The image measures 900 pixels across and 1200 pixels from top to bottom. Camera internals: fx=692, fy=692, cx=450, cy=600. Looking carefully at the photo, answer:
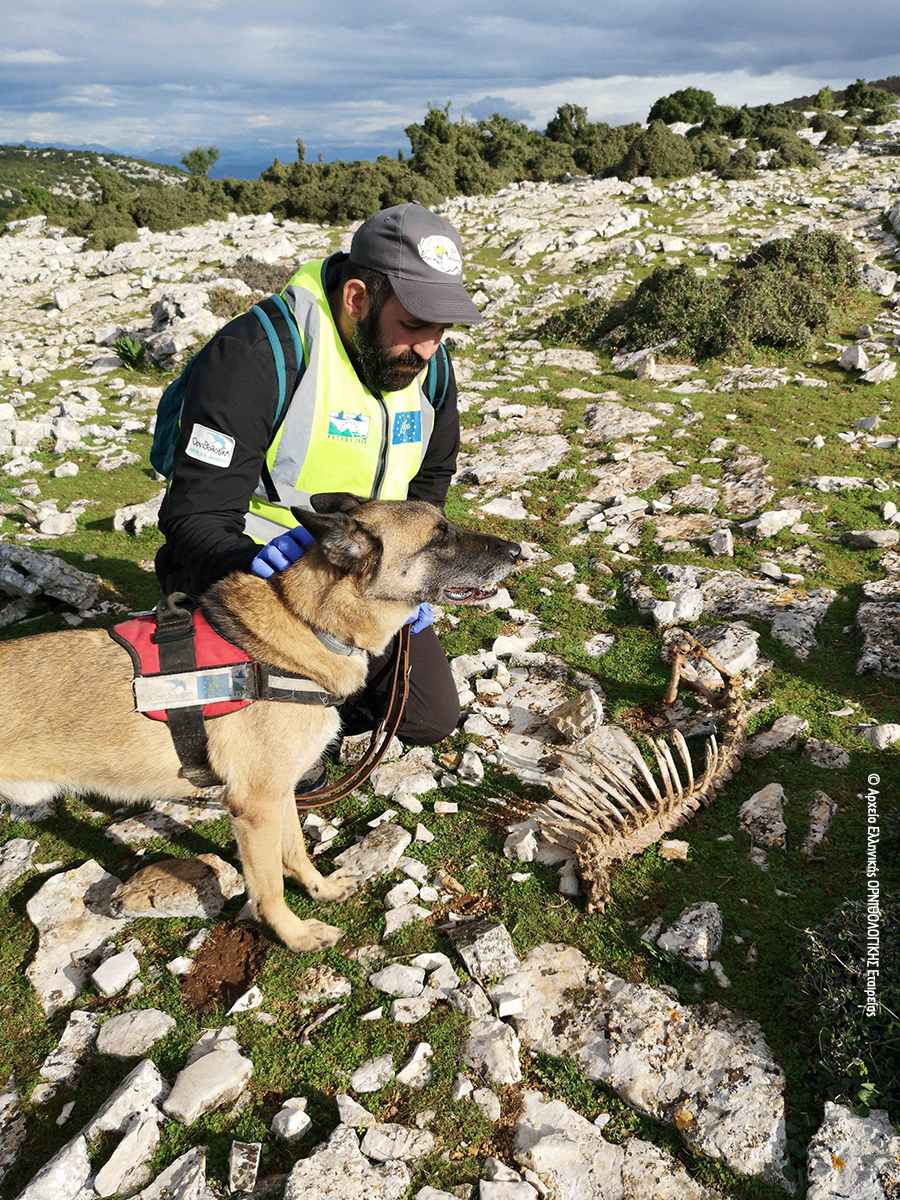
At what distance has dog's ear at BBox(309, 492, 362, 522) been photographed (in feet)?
11.2

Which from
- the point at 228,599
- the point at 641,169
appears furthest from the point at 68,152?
the point at 228,599

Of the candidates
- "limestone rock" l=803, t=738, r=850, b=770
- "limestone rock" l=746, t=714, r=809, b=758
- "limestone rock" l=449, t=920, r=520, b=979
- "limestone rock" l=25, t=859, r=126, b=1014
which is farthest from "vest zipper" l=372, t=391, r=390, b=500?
"limestone rock" l=803, t=738, r=850, b=770

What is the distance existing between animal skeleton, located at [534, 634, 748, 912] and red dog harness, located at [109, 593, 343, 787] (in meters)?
1.45

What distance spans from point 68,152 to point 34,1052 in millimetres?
118900

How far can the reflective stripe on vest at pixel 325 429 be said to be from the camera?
380 cm

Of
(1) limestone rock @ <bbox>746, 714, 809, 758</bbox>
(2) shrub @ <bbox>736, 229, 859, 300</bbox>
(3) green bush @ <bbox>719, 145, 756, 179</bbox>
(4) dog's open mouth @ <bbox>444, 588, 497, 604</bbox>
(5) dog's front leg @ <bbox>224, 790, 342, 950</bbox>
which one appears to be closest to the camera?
(5) dog's front leg @ <bbox>224, 790, 342, 950</bbox>

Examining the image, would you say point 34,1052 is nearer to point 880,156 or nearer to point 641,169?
point 641,169

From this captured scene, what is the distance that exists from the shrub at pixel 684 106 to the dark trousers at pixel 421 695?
123 ft

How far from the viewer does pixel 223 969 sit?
10.9 feet

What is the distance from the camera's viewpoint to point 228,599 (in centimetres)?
329

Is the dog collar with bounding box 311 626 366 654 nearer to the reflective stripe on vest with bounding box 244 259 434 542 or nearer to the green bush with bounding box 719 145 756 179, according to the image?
the reflective stripe on vest with bounding box 244 259 434 542

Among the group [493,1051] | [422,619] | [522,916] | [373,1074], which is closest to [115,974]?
[373,1074]

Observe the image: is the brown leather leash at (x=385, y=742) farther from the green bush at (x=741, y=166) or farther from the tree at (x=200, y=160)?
the tree at (x=200, y=160)

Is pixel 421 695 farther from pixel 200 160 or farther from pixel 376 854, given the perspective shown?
pixel 200 160
